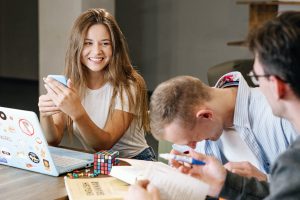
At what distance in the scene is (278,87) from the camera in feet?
4.25

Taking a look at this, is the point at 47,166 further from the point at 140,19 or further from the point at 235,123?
the point at 140,19

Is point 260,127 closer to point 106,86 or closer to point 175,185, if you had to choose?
point 175,185

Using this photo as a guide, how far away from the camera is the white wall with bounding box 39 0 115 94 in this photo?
18.5 feet

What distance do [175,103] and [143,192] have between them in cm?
35

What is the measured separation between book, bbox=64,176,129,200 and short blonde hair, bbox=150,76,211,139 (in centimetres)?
Answer: 25

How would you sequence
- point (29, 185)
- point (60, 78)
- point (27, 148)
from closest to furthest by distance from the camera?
1. point (29, 185)
2. point (27, 148)
3. point (60, 78)

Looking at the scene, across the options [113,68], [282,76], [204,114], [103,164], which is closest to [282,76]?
[282,76]

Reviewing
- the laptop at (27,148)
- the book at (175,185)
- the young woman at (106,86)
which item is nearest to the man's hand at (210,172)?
the book at (175,185)

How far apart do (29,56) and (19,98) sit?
1482 mm

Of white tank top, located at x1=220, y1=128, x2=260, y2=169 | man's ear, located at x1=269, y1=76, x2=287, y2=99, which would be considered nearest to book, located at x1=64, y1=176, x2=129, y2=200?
white tank top, located at x1=220, y1=128, x2=260, y2=169

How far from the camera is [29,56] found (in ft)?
29.0

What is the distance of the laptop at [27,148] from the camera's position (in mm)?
1941

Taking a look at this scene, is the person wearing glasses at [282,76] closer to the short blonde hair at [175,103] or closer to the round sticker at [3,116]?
the short blonde hair at [175,103]

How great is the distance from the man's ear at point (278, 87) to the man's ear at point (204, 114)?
0.52 meters
